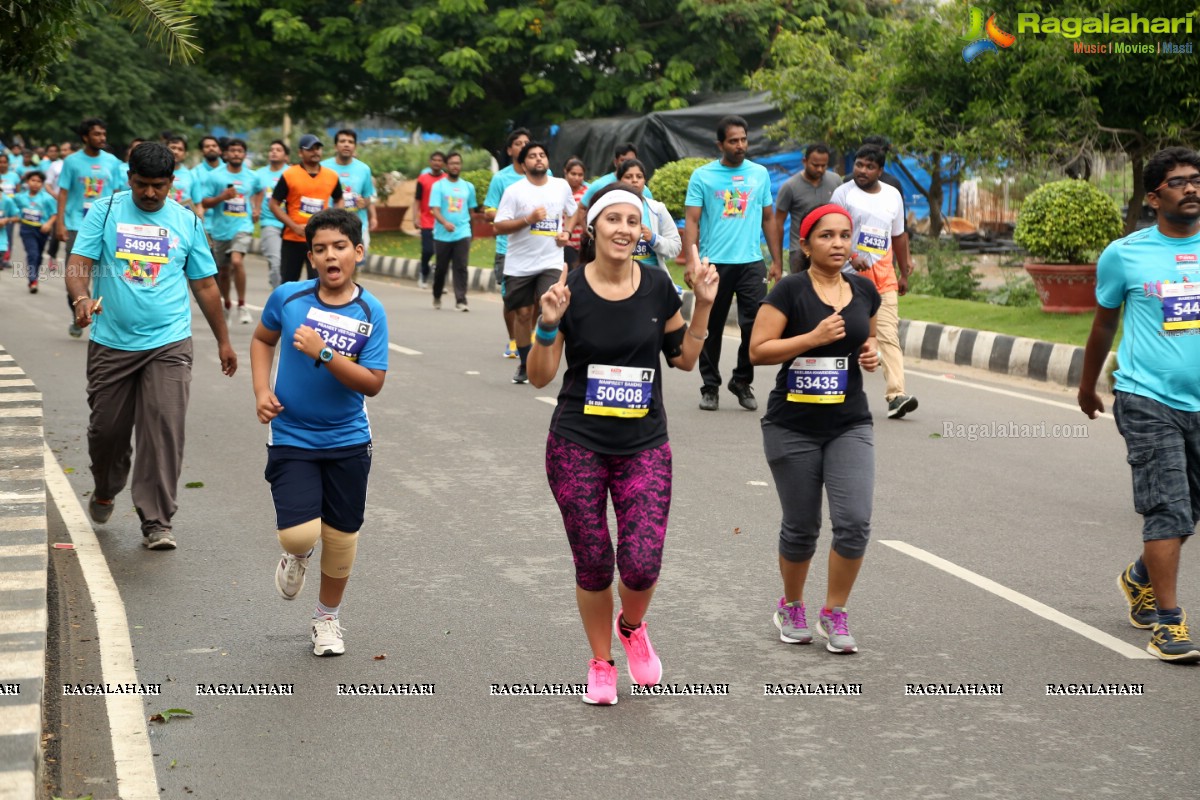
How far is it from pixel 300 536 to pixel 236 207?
11.6 m

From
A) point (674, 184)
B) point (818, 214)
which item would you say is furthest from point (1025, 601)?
point (674, 184)

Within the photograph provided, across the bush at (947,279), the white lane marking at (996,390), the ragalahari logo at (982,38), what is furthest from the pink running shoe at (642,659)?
the ragalahari logo at (982,38)

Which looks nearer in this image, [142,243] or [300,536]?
[300,536]

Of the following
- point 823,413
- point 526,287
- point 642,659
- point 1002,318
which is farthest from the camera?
point 1002,318

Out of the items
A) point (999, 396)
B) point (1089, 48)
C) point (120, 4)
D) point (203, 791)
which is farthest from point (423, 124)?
point (203, 791)

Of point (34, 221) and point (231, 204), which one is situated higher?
point (231, 204)

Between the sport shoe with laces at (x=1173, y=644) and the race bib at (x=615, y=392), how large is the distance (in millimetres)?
2064

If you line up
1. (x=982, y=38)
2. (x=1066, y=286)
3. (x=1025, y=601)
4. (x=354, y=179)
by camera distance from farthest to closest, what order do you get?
(x=982, y=38), (x=354, y=179), (x=1066, y=286), (x=1025, y=601)

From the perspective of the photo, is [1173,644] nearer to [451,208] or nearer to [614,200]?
[614,200]

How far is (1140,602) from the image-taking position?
5957 millimetres

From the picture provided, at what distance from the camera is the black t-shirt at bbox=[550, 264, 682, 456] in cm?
498

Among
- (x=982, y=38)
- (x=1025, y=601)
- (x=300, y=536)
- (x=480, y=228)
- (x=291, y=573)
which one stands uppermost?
(x=982, y=38)

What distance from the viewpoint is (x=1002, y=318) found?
15.2m

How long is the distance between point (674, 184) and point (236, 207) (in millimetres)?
7447
